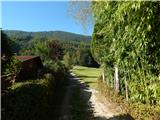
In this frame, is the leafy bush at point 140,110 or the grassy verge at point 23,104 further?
the leafy bush at point 140,110

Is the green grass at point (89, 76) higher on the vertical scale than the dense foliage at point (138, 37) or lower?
lower

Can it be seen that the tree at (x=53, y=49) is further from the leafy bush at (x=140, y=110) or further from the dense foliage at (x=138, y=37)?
the dense foliage at (x=138, y=37)

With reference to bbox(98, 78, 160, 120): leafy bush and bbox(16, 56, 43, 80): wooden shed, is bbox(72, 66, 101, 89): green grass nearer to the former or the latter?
bbox(16, 56, 43, 80): wooden shed

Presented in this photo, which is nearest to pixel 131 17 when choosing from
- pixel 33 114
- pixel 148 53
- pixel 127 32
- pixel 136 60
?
pixel 127 32

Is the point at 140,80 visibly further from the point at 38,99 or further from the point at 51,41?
the point at 51,41

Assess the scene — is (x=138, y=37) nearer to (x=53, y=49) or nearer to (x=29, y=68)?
(x=29, y=68)

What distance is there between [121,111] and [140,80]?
3.09 meters

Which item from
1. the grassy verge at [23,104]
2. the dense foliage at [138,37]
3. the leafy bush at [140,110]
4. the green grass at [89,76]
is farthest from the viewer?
the green grass at [89,76]

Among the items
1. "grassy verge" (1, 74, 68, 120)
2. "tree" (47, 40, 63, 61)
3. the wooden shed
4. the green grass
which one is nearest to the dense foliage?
"grassy verge" (1, 74, 68, 120)

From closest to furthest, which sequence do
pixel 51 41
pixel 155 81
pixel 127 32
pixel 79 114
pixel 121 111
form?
pixel 127 32, pixel 155 81, pixel 121 111, pixel 79 114, pixel 51 41

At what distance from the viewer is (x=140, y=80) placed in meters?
9.77

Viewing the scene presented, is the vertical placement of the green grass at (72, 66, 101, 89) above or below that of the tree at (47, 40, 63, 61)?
below

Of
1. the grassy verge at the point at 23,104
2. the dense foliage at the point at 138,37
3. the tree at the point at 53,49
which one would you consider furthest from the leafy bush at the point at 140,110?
the tree at the point at 53,49

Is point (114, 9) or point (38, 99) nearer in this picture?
point (114, 9)
